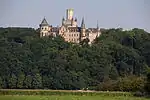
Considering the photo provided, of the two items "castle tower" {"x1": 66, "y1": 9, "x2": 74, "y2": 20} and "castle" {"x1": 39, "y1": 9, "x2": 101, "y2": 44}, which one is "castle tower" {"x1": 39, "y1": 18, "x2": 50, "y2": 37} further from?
"castle tower" {"x1": 66, "y1": 9, "x2": 74, "y2": 20}

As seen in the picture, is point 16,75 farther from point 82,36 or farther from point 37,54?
point 82,36

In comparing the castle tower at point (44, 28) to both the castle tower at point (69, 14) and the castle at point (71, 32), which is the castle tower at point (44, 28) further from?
the castle tower at point (69, 14)

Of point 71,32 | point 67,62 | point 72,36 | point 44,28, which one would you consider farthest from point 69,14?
point 67,62

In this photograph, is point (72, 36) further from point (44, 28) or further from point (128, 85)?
point (128, 85)

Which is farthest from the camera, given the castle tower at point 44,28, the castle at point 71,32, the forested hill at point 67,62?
the castle tower at point 44,28

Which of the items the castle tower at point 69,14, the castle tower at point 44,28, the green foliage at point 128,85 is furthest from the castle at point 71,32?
the green foliage at point 128,85

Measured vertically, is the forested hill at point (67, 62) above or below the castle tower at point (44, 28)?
below

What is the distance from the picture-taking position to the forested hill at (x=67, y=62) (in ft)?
153

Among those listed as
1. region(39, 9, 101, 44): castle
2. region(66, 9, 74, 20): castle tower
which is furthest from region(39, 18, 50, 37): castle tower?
region(66, 9, 74, 20): castle tower

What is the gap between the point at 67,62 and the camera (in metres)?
52.0

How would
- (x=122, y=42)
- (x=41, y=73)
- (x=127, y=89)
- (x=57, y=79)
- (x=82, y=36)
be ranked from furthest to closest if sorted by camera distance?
(x=82, y=36), (x=122, y=42), (x=41, y=73), (x=57, y=79), (x=127, y=89)

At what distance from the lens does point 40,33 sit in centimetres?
7512

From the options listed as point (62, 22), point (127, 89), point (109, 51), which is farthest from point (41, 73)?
point (62, 22)

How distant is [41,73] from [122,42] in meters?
18.0
